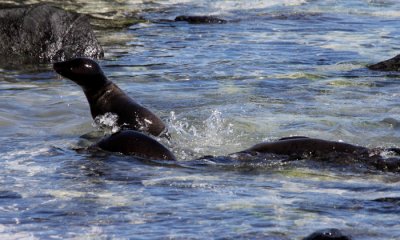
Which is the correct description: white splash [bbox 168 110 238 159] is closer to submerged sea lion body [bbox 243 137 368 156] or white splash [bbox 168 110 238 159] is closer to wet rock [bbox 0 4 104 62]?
submerged sea lion body [bbox 243 137 368 156]

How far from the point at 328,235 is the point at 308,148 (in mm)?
2597

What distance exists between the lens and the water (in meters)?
5.66

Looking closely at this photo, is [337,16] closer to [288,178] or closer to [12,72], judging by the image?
[12,72]

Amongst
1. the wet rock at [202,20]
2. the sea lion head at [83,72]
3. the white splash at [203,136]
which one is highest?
the sea lion head at [83,72]

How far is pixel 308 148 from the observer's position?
7457 mm

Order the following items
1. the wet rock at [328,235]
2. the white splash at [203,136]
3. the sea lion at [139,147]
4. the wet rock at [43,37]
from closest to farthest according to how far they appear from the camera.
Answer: the wet rock at [328,235]
the sea lion at [139,147]
the white splash at [203,136]
the wet rock at [43,37]

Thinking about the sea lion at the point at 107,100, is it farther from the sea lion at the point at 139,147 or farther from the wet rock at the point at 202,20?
the wet rock at the point at 202,20

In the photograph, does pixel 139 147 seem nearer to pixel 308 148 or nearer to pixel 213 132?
pixel 308 148

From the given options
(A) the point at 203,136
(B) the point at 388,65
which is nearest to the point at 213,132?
(A) the point at 203,136

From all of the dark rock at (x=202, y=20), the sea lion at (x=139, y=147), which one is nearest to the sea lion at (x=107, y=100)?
the sea lion at (x=139, y=147)

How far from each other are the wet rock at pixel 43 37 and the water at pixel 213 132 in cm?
51

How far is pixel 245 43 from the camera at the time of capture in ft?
55.1

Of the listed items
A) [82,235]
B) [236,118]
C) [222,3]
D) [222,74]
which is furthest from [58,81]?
[222,3]

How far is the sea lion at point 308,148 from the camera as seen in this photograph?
24.3ft
